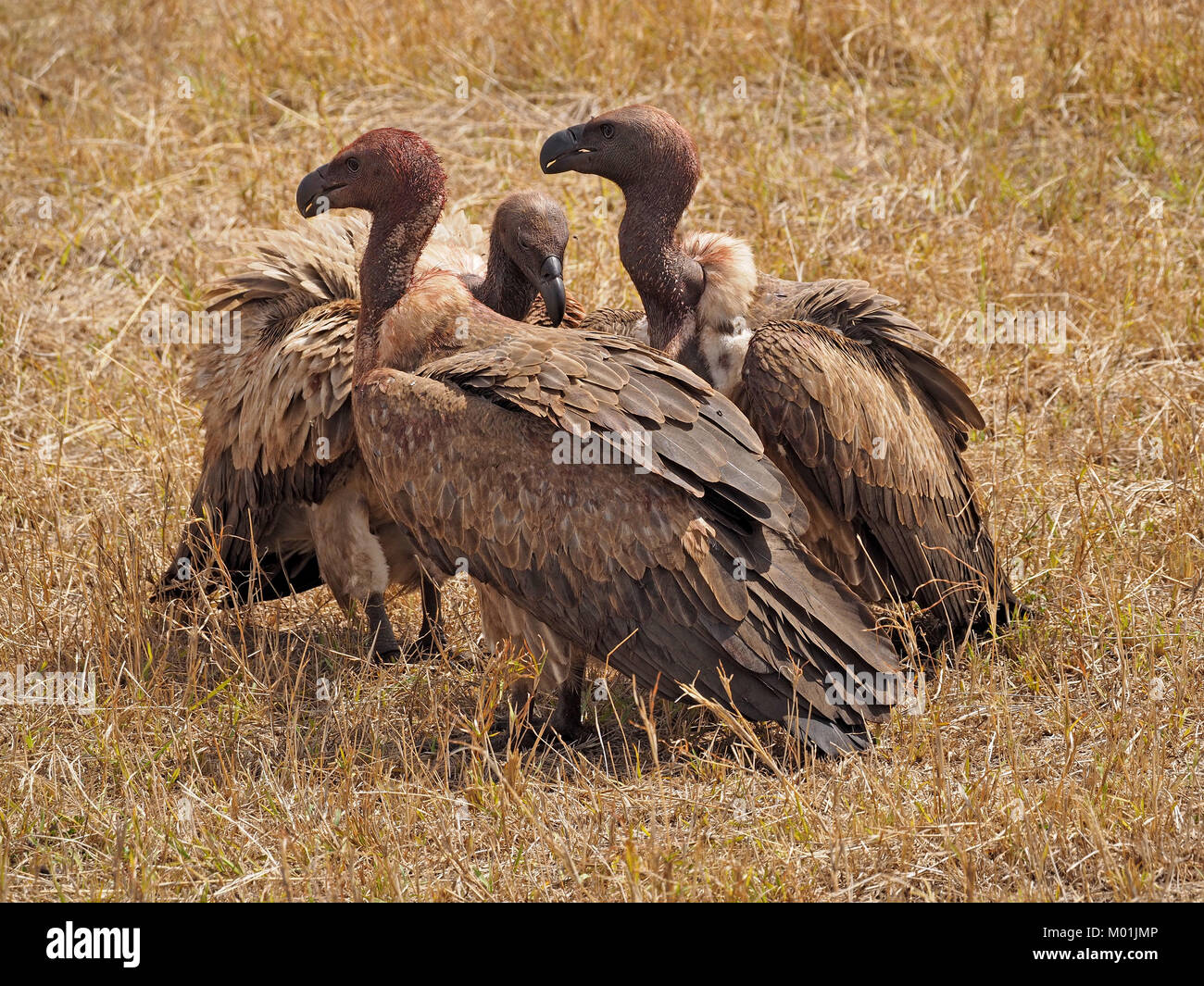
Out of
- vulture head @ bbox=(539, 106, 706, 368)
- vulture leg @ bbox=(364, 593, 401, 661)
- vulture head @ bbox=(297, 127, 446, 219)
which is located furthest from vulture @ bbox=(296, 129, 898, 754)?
vulture leg @ bbox=(364, 593, 401, 661)

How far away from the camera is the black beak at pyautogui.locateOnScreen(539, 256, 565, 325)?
5.02 meters

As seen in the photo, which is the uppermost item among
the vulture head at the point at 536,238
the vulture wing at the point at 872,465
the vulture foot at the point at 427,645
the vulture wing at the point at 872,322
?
the vulture head at the point at 536,238

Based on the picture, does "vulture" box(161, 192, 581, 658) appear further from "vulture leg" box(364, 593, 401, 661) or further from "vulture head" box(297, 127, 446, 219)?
"vulture head" box(297, 127, 446, 219)

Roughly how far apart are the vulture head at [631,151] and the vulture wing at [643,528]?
3.05 feet

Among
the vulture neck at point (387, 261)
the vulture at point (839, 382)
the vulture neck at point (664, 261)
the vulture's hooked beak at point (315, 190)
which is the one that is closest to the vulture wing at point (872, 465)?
the vulture at point (839, 382)

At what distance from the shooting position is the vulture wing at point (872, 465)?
489 cm

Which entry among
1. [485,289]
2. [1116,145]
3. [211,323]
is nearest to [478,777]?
[485,289]

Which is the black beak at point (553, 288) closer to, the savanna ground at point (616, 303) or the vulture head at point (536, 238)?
the vulture head at point (536, 238)

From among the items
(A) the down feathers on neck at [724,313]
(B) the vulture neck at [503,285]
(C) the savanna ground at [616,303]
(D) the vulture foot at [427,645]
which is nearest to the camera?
(C) the savanna ground at [616,303]

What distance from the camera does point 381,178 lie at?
16.7 feet

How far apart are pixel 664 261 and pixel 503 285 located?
2.10 ft

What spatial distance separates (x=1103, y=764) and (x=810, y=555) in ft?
3.50

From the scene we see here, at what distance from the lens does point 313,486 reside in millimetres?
5477

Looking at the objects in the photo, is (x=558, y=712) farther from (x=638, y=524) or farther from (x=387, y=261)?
(x=387, y=261)
